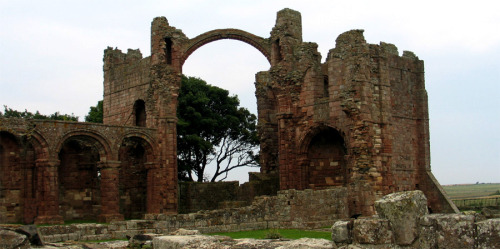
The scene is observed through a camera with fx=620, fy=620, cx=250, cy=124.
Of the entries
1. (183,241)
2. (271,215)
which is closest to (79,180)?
(271,215)

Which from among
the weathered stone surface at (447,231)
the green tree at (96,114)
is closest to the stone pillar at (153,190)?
the green tree at (96,114)

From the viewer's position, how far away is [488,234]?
6.50 metres

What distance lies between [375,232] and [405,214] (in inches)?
17.0

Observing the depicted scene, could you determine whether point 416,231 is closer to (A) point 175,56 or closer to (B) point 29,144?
(B) point 29,144

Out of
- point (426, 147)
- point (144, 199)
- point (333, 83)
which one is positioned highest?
point (333, 83)

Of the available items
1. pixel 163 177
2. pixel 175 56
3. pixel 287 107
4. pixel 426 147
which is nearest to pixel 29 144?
pixel 163 177

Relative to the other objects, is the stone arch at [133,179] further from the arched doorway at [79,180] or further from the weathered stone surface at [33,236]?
the weathered stone surface at [33,236]

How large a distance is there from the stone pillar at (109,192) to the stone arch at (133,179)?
101 inches

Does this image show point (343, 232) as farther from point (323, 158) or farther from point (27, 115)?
point (27, 115)

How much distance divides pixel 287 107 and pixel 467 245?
66.1ft

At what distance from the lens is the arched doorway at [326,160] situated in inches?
1003

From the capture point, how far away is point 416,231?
7277 millimetres

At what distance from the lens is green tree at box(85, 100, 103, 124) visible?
39400 mm

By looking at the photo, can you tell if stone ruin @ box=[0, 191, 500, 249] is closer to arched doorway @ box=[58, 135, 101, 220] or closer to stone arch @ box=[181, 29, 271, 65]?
arched doorway @ box=[58, 135, 101, 220]
